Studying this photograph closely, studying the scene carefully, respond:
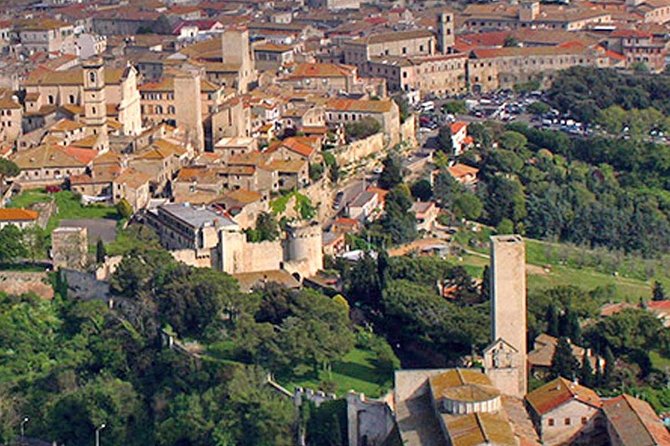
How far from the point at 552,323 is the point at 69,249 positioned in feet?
32.9

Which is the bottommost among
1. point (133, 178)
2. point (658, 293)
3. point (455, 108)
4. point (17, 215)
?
point (658, 293)

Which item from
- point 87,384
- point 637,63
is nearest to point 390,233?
point 87,384

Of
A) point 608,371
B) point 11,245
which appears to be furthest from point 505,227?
point 11,245

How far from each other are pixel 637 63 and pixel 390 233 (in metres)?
24.5

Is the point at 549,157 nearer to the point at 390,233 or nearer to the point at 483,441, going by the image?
the point at 390,233

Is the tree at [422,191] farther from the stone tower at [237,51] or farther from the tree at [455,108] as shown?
the tree at [455,108]

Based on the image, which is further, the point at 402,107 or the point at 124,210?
the point at 402,107

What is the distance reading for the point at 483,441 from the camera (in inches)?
997

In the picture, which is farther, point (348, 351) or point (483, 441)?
point (348, 351)

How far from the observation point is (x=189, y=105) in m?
44.2

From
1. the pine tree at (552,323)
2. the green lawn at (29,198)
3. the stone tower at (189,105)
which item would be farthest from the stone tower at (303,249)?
the stone tower at (189,105)

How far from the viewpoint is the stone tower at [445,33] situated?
60594mm

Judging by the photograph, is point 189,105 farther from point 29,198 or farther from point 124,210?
point 124,210

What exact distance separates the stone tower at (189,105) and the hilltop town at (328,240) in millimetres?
62
